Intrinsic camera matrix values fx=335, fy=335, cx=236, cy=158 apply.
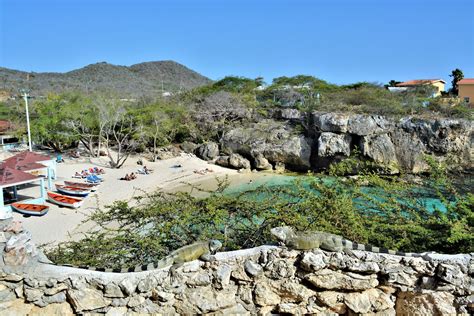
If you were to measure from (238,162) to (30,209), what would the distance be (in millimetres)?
15872

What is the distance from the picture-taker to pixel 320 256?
375cm

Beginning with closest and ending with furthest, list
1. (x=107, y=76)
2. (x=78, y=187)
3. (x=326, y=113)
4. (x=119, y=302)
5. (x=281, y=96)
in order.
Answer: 1. (x=119, y=302)
2. (x=78, y=187)
3. (x=326, y=113)
4. (x=281, y=96)
5. (x=107, y=76)

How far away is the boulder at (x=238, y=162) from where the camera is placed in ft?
89.4

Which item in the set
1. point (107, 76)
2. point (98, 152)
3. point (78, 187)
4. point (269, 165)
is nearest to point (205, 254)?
point (78, 187)

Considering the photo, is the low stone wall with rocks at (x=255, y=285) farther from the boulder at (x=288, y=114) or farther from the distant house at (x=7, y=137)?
the distant house at (x=7, y=137)

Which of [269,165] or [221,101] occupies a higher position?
[221,101]

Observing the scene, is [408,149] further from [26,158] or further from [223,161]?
[26,158]

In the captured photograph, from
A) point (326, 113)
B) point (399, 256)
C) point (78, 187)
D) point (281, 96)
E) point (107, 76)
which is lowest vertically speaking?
point (78, 187)

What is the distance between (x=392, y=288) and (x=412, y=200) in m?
3.34

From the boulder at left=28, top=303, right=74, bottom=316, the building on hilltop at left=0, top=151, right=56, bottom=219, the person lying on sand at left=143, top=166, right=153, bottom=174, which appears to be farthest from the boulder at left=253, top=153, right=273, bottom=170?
the boulder at left=28, top=303, right=74, bottom=316

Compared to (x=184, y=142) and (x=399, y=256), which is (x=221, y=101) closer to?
(x=184, y=142)

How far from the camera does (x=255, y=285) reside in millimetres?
3820

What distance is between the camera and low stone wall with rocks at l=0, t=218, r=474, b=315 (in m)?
3.61

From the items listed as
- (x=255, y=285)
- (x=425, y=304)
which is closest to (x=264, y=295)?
(x=255, y=285)
